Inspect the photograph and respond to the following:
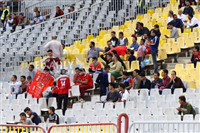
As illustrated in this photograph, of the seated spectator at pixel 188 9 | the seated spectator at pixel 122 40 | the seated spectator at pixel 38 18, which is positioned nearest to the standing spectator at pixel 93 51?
the seated spectator at pixel 122 40

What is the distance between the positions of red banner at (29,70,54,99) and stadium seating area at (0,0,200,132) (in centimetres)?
24

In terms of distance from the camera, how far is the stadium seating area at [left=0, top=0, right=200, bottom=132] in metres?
18.2

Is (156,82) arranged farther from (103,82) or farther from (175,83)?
(103,82)

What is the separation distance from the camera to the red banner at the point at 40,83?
66.8 ft

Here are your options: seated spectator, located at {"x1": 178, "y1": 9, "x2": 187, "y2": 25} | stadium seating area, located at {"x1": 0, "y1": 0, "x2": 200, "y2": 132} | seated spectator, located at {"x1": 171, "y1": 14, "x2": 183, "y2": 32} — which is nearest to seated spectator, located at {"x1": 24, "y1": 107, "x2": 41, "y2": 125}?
stadium seating area, located at {"x1": 0, "y1": 0, "x2": 200, "y2": 132}

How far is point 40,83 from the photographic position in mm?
20359

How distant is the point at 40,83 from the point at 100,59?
11.2 feet

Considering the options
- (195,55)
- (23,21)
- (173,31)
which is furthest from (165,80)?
(23,21)

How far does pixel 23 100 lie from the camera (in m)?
20.1

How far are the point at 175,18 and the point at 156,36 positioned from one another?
120 inches

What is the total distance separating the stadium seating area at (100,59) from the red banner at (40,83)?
0.24 m

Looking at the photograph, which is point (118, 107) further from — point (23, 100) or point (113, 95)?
point (23, 100)

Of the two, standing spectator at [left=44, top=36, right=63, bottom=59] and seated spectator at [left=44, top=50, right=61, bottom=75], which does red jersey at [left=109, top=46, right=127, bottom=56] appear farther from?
seated spectator at [left=44, top=50, right=61, bottom=75]

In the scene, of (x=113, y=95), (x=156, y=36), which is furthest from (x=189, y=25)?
(x=113, y=95)
